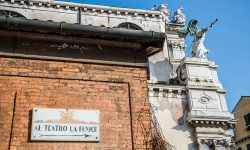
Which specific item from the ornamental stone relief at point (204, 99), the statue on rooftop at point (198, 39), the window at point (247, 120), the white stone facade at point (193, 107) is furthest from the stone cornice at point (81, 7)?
the window at point (247, 120)

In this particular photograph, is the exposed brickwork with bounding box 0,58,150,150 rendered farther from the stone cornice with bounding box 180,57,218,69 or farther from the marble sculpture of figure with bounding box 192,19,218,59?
the marble sculpture of figure with bounding box 192,19,218,59

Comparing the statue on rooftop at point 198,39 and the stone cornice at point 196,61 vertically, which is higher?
the statue on rooftop at point 198,39

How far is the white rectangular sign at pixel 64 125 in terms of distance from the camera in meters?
7.41

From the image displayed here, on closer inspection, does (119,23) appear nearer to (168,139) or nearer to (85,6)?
(85,6)

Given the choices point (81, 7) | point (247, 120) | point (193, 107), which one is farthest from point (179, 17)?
point (193, 107)

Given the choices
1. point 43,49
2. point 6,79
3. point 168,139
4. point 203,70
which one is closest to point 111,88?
point 43,49

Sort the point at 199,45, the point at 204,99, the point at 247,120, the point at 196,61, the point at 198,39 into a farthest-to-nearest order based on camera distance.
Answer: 1. the point at 247,120
2. the point at 198,39
3. the point at 199,45
4. the point at 196,61
5. the point at 204,99

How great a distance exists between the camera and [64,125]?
7.57 metres

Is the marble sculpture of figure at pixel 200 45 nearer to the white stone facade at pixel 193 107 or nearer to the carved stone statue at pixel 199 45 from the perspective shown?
the carved stone statue at pixel 199 45

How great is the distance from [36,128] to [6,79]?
1292 millimetres

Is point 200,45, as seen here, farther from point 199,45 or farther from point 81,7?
point 81,7

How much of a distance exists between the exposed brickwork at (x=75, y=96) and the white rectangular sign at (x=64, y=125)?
121 mm

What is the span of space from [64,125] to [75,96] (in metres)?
0.76

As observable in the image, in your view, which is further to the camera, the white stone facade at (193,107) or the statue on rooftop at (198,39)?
A: the statue on rooftop at (198,39)
